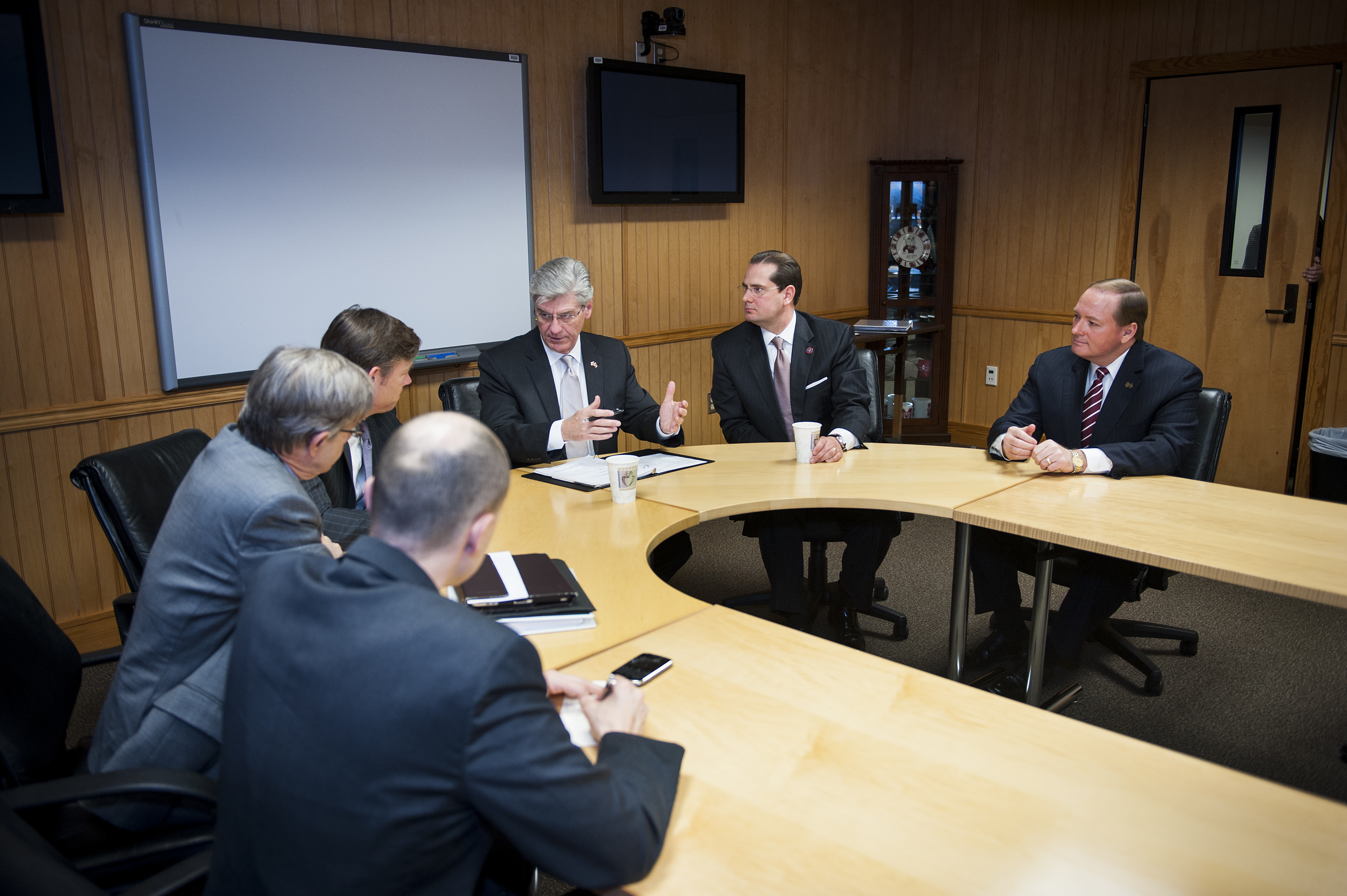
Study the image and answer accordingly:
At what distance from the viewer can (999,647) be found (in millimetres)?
3420

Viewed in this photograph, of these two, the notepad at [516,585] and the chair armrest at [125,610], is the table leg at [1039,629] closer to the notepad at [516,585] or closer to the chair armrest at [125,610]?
the notepad at [516,585]

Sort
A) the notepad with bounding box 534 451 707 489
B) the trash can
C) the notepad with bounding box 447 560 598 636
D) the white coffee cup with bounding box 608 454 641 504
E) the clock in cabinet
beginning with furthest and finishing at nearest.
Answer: the clock in cabinet, the trash can, the notepad with bounding box 534 451 707 489, the white coffee cup with bounding box 608 454 641 504, the notepad with bounding box 447 560 598 636

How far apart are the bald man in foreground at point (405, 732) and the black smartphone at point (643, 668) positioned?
0.44 metres

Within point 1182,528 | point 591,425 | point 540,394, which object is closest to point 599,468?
point 591,425

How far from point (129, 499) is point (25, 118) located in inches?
63.4

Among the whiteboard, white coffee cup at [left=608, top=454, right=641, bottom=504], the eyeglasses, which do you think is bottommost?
white coffee cup at [left=608, top=454, right=641, bottom=504]

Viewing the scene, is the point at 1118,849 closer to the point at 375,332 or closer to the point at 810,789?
the point at 810,789

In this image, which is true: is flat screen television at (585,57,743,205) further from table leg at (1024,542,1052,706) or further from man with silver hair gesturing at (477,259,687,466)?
table leg at (1024,542,1052,706)

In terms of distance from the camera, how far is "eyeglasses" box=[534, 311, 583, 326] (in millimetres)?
3264

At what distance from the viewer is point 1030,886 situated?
1204 millimetres

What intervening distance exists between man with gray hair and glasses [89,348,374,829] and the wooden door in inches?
209

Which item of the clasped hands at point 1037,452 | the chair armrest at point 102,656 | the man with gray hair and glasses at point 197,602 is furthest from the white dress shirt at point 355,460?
the clasped hands at point 1037,452

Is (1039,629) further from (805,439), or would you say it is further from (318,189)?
(318,189)

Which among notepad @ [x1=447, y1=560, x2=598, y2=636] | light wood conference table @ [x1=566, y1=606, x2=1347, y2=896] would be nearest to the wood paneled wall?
notepad @ [x1=447, y1=560, x2=598, y2=636]
